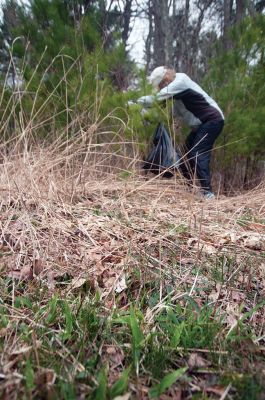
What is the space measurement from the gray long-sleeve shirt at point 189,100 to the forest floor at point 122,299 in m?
1.51

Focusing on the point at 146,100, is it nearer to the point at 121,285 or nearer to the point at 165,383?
the point at 121,285

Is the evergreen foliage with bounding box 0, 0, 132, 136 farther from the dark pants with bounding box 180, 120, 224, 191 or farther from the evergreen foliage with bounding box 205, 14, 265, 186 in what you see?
the evergreen foliage with bounding box 205, 14, 265, 186

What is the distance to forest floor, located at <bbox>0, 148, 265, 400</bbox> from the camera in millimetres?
771

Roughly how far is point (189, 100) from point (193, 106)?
0.08 meters

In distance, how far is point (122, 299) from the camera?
1185 millimetres

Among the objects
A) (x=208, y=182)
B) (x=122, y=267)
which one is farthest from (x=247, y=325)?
(x=208, y=182)

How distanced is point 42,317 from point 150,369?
35cm

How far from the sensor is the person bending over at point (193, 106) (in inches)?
128

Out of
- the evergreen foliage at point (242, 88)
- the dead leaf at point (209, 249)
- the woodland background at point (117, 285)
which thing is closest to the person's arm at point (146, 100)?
the woodland background at point (117, 285)

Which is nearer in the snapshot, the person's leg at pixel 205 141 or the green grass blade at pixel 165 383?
the green grass blade at pixel 165 383

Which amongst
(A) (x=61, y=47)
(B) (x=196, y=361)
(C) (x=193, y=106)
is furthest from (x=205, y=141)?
(B) (x=196, y=361)

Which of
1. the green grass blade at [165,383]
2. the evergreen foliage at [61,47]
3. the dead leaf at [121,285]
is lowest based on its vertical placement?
the dead leaf at [121,285]

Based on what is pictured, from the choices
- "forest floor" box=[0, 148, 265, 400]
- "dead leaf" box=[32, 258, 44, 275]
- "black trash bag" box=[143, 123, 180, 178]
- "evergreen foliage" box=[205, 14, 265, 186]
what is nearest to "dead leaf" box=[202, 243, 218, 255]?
"forest floor" box=[0, 148, 265, 400]

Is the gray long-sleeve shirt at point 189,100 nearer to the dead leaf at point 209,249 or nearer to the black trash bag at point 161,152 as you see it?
the black trash bag at point 161,152
